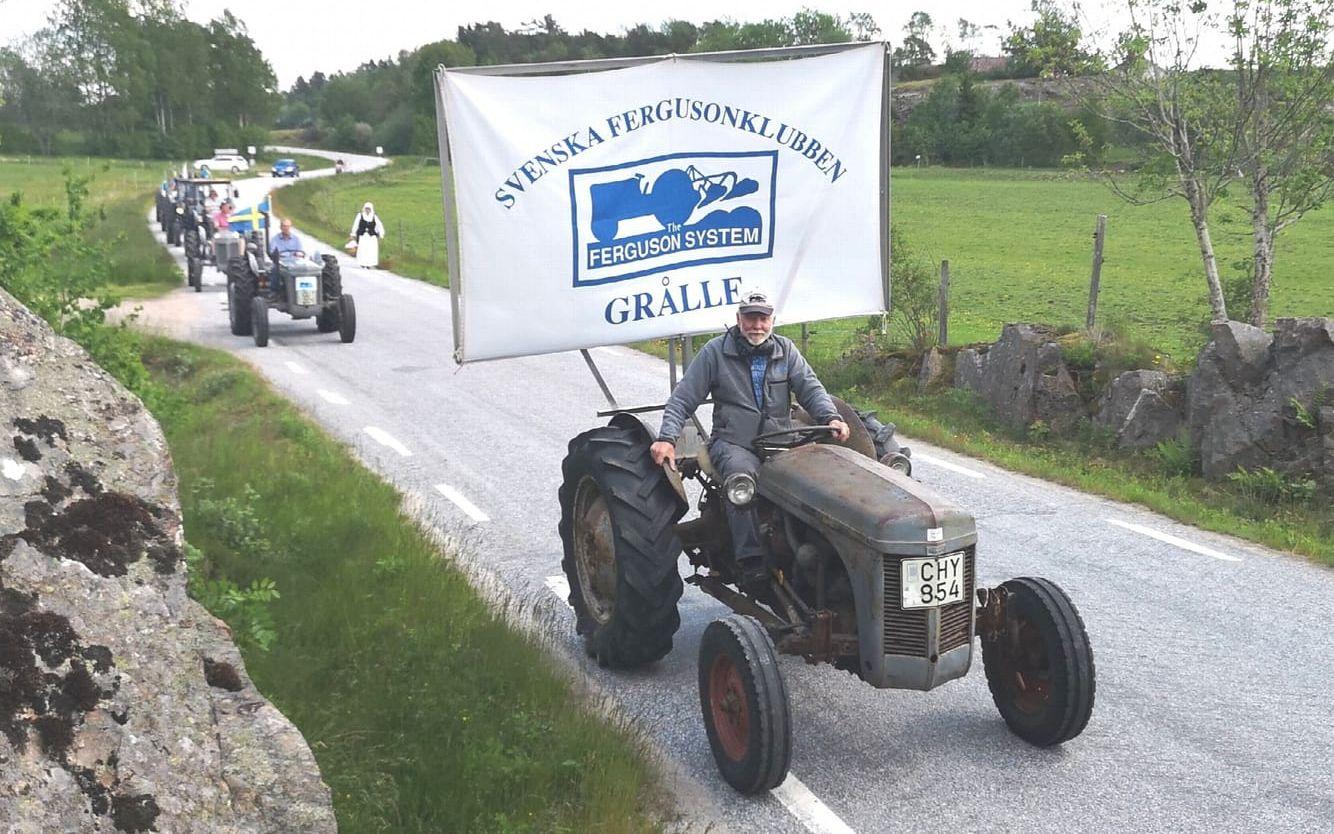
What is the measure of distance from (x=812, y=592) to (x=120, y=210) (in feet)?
156

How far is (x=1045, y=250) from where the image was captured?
3562 cm

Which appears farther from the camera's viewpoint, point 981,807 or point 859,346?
point 859,346

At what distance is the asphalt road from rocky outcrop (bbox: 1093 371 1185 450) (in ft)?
3.82

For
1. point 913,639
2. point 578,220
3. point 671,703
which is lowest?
point 671,703

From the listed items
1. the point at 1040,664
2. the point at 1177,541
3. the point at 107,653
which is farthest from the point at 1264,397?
the point at 107,653

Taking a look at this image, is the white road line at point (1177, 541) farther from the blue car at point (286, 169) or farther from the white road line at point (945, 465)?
the blue car at point (286, 169)

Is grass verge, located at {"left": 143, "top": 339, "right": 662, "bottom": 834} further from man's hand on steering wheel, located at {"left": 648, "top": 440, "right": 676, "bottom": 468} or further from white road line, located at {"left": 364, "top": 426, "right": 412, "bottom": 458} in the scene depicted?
white road line, located at {"left": 364, "top": 426, "right": 412, "bottom": 458}

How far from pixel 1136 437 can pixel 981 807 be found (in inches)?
264

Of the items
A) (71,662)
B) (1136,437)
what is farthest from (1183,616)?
(71,662)

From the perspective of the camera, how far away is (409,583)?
7.21 m

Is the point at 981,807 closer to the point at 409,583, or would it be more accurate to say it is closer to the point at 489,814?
the point at 489,814

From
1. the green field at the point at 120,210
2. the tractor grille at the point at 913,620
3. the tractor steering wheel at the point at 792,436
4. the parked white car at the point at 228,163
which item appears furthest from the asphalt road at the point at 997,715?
the parked white car at the point at 228,163

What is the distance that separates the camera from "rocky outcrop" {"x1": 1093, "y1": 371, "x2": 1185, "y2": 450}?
35.6 feet

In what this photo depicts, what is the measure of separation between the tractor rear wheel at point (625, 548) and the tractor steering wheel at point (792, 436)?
538 mm
